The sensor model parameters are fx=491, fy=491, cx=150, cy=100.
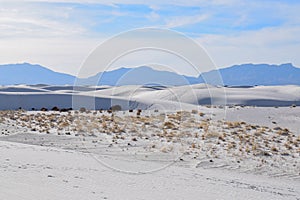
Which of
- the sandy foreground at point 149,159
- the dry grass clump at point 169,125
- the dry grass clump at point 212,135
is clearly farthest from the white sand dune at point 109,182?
the dry grass clump at point 169,125

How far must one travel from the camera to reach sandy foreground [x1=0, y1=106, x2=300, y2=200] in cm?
977

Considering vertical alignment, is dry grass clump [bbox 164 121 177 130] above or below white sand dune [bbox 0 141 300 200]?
above


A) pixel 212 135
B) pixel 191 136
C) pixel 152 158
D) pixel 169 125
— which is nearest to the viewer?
pixel 152 158

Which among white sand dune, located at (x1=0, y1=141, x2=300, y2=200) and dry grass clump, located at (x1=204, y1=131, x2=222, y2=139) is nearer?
white sand dune, located at (x1=0, y1=141, x2=300, y2=200)

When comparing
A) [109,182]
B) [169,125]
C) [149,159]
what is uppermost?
[169,125]

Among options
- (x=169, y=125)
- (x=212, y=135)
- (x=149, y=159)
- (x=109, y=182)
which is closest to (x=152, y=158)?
(x=149, y=159)

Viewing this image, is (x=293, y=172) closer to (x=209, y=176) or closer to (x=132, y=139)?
(x=209, y=176)

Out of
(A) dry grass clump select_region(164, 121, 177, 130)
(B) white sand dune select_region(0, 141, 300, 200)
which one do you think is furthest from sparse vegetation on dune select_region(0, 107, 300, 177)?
(B) white sand dune select_region(0, 141, 300, 200)

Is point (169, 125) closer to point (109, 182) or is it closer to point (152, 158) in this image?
point (152, 158)

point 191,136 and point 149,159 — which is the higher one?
point 191,136

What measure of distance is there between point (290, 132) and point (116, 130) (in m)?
8.71

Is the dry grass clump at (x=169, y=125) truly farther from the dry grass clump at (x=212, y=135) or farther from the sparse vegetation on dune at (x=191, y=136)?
the dry grass clump at (x=212, y=135)

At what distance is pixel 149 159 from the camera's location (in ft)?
52.5

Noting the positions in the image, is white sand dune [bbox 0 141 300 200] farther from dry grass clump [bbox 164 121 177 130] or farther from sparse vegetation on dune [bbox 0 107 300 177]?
dry grass clump [bbox 164 121 177 130]
